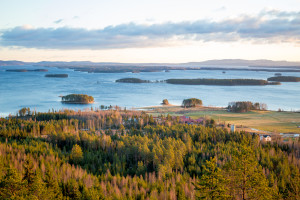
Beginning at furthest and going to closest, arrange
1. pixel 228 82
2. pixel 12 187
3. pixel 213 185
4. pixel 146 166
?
1. pixel 228 82
2. pixel 146 166
3. pixel 12 187
4. pixel 213 185

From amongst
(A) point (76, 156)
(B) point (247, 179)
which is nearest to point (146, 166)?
(A) point (76, 156)

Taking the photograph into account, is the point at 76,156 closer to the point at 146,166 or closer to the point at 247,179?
the point at 146,166

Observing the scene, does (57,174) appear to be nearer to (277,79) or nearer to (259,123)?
(259,123)

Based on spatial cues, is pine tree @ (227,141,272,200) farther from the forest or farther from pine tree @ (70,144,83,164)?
pine tree @ (70,144,83,164)

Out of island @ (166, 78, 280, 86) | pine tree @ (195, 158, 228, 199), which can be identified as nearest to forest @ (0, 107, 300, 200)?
pine tree @ (195, 158, 228, 199)

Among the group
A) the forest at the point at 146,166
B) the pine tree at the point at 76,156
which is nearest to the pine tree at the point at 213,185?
the forest at the point at 146,166

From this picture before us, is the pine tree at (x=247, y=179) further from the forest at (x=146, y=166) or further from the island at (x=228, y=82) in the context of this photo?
the island at (x=228, y=82)

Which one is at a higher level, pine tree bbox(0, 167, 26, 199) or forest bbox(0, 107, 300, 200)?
pine tree bbox(0, 167, 26, 199)

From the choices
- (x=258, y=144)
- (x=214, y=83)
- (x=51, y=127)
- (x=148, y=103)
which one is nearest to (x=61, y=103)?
(x=148, y=103)
